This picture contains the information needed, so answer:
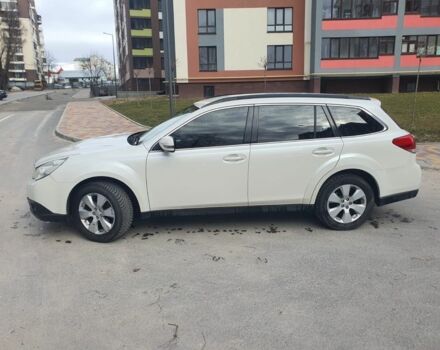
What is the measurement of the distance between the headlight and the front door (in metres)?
1.03

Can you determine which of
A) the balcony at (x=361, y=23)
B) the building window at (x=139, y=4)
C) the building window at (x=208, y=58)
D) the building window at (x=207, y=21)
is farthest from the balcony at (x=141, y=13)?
the balcony at (x=361, y=23)

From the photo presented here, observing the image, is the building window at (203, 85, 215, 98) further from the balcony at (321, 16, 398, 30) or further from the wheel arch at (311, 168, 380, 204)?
the wheel arch at (311, 168, 380, 204)

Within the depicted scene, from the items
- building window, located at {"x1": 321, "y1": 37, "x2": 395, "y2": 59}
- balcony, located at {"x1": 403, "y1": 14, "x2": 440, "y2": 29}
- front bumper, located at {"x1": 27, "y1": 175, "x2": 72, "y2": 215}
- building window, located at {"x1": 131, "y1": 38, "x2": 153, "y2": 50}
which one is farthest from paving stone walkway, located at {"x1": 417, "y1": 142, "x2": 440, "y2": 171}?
building window, located at {"x1": 131, "y1": 38, "x2": 153, "y2": 50}

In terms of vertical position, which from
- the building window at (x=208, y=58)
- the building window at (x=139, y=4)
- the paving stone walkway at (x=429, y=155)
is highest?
the building window at (x=139, y=4)

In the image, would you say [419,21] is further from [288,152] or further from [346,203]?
[288,152]

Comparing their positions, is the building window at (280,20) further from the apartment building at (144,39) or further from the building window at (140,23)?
the building window at (140,23)

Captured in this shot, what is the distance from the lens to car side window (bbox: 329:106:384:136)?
5094 mm

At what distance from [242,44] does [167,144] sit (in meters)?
33.1

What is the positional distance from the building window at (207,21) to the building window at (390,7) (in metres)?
13.6

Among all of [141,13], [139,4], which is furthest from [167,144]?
[139,4]

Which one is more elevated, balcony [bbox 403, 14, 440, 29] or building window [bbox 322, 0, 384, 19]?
building window [bbox 322, 0, 384, 19]

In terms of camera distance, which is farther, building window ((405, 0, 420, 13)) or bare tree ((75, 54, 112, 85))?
bare tree ((75, 54, 112, 85))

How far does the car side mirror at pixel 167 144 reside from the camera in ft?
15.3

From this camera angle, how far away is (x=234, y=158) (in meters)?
4.82
